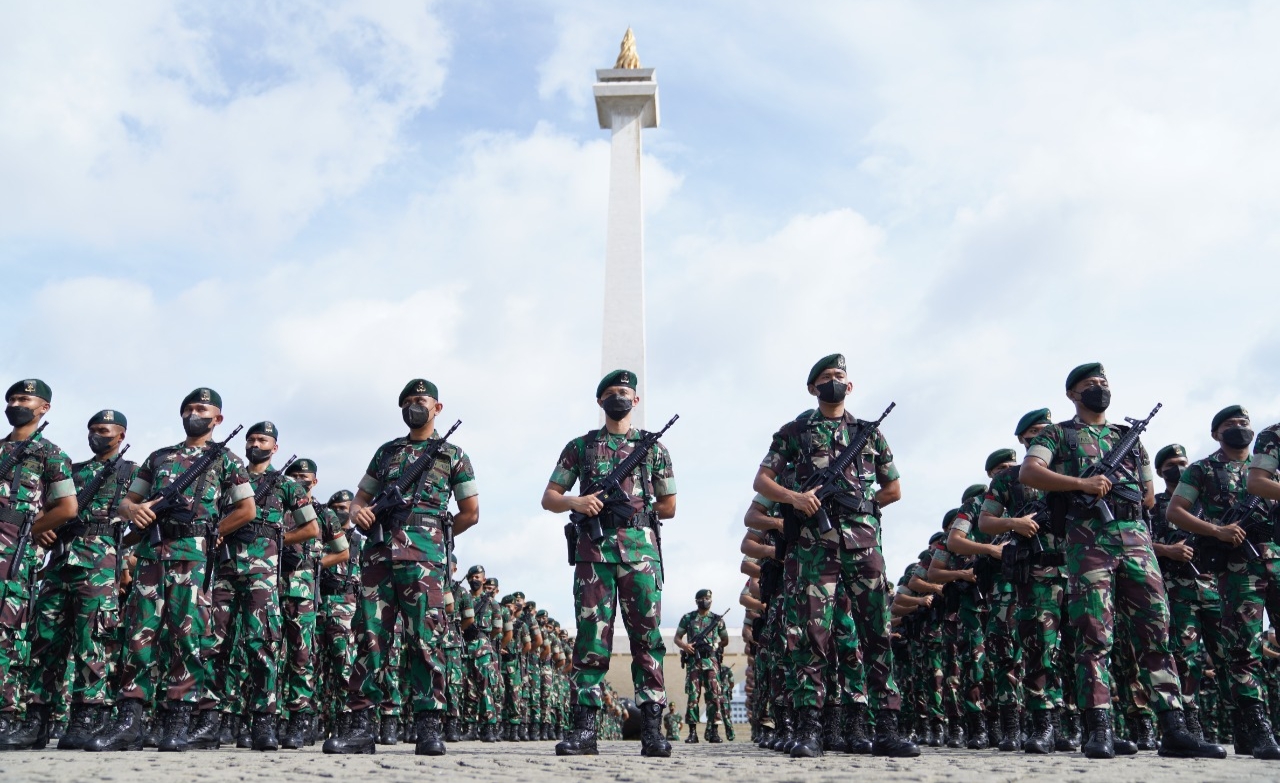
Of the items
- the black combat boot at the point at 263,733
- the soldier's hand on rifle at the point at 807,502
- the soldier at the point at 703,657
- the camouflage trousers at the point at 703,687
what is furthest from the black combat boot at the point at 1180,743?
the camouflage trousers at the point at 703,687

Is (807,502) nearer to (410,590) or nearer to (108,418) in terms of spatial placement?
(410,590)

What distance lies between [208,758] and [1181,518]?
5960mm

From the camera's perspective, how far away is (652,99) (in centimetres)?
2902

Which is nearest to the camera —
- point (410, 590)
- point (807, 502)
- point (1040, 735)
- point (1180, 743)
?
point (1180, 743)

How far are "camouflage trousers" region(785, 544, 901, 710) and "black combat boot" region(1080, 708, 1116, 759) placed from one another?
101 centimetres

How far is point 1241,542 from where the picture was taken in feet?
21.8

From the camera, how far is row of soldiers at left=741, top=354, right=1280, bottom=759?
5.84 meters

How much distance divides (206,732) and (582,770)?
3.29m

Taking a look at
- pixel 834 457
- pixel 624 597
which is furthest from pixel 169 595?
pixel 834 457

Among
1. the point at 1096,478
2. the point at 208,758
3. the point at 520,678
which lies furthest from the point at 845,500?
the point at 520,678

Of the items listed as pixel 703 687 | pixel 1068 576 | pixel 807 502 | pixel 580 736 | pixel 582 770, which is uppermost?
pixel 807 502

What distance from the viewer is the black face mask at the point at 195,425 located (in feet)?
23.0

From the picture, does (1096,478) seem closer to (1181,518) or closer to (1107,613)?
(1107,613)

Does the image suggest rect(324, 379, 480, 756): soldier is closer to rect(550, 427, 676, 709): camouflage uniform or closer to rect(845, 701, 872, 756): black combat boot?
rect(550, 427, 676, 709): camouflage uniform
